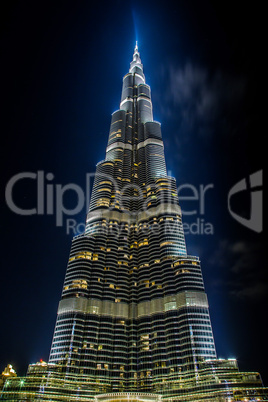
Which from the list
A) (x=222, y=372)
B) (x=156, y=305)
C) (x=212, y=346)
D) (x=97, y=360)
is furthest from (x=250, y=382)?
(x=97, y=360)

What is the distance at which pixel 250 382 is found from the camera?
119 m

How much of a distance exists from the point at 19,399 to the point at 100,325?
57910mm

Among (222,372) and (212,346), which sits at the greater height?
(212,346)

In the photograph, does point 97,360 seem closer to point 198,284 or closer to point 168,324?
point 168,324

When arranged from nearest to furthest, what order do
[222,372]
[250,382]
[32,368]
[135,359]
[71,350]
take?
[250,382] < [222,372] < [32,368] < [71,350] < [135,359]

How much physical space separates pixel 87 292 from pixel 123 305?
2473 cm

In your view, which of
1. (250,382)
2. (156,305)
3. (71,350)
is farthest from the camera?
(156,305)

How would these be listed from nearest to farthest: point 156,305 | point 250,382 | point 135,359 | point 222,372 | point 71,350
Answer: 1. point 250,382
2. point 222,372
3. point 71,350
4. point 135,359
5. point 156,305

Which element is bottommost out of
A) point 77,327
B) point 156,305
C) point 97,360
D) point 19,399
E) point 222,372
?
point 19,399

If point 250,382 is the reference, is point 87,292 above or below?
above

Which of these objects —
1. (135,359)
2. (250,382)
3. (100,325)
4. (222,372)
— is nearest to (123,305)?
(100,325)

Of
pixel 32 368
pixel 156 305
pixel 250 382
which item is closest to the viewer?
pixel 250 382

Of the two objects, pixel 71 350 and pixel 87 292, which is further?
pixel 87 292

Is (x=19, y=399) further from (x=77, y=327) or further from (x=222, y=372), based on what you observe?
(x=222, y=372)
